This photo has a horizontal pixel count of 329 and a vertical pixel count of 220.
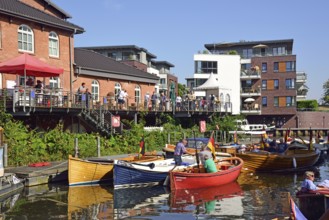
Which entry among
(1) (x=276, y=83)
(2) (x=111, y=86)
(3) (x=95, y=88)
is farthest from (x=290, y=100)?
(3) (x=95, y=88)

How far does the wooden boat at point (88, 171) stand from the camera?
64.4ft

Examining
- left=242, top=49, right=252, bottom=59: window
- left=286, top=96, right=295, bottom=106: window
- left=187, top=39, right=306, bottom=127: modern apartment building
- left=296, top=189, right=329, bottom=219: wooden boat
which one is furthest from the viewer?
left=242, top=49, right=252, bottom=59: window

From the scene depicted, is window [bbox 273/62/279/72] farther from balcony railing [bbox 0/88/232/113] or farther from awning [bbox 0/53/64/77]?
awning [bbox 0/53/64/77]

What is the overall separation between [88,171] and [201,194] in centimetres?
566

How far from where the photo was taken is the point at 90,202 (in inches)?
655

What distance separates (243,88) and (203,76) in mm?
7253

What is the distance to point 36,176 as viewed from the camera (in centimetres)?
1964

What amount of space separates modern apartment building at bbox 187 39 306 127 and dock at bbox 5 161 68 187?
44.1m

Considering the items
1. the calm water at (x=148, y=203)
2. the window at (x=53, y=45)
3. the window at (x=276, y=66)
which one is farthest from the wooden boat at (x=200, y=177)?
the window at (x=276, y=66)

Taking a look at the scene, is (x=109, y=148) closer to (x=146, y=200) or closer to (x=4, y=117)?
(x=4, y=117)

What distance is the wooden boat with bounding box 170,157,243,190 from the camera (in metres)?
18.7

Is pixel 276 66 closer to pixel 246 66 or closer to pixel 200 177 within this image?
pixel 246 66

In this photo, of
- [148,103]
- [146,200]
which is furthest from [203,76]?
[146,200]

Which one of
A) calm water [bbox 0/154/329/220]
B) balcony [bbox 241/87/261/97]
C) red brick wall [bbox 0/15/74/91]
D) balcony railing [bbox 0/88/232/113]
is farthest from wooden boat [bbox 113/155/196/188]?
balcony [bbox 241/87/261/97]
